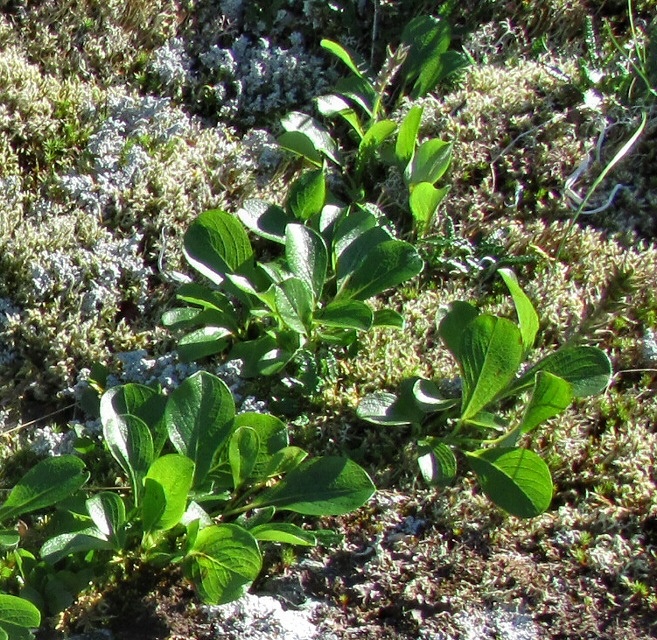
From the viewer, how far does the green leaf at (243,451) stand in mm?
2455

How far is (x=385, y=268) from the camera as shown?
2.88 meters

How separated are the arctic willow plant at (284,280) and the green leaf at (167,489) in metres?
0.55

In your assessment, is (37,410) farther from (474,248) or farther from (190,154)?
(474,248)

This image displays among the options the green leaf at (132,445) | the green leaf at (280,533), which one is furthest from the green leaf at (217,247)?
the green leaf at (280,533)

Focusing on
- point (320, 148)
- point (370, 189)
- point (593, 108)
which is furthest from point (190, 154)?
point (593, 108)

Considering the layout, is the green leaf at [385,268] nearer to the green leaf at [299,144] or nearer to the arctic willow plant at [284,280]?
the arctic willow plant at [284,280]

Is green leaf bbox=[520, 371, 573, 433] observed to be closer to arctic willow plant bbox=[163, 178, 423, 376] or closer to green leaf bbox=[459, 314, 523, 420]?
green leaf bbox=[459, 314, 523, 420]

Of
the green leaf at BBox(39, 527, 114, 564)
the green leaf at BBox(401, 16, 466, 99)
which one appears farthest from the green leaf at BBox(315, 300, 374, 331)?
the green leaf at BBox(401, 16, 466, 99)

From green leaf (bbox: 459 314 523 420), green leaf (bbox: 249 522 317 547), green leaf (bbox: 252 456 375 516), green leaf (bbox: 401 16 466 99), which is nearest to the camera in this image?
green leaf (bbox: 249 522 317 547)

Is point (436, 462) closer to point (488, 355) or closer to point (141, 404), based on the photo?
point (488, 355)

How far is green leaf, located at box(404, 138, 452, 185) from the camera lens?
3221 millimetres

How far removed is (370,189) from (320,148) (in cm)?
26

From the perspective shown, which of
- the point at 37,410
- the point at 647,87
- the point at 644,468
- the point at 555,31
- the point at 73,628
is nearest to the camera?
the point at 73,628

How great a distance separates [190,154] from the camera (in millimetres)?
3389
